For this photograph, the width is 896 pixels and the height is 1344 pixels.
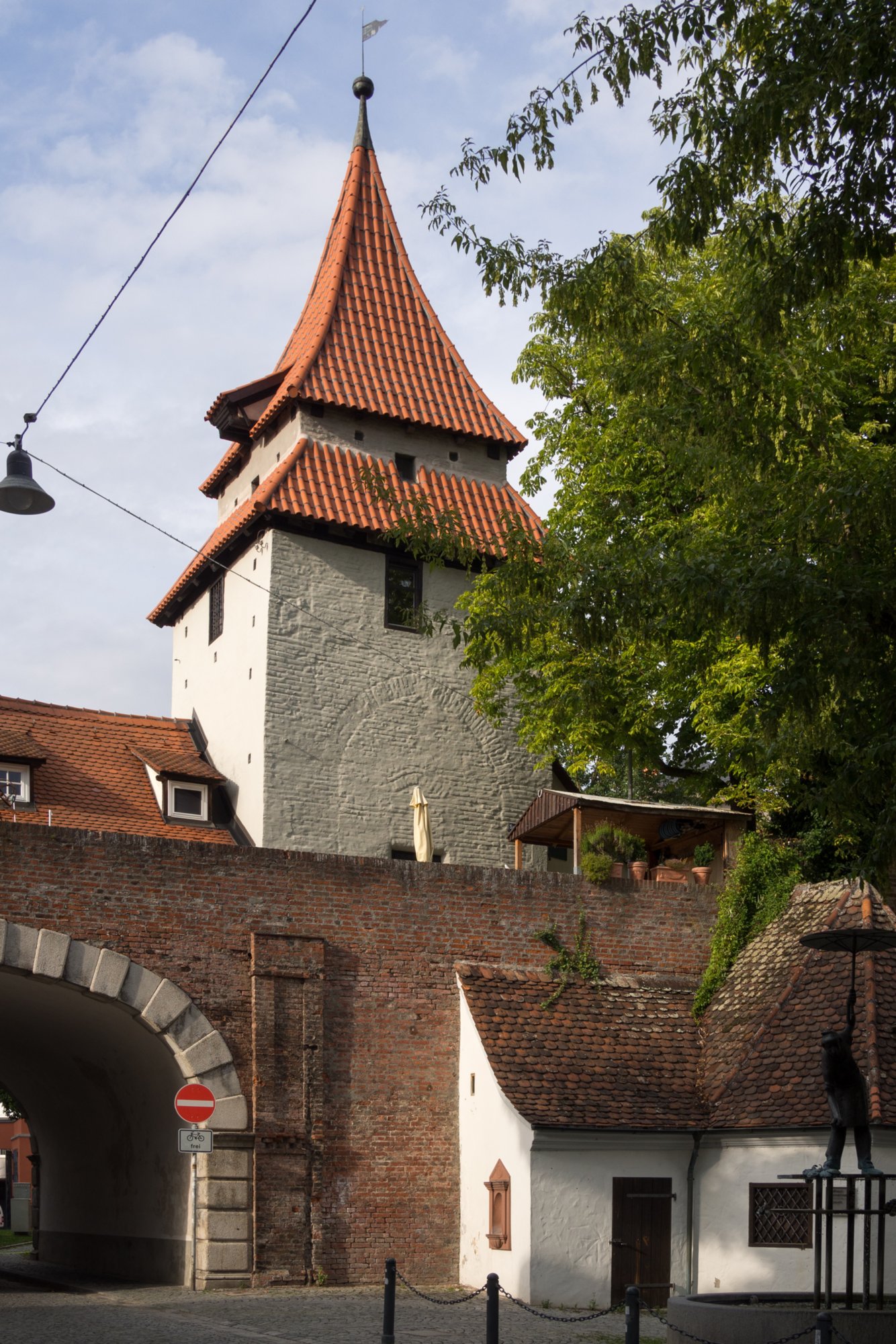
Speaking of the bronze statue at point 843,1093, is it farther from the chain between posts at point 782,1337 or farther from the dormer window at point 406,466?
the dormer window at point 406,466

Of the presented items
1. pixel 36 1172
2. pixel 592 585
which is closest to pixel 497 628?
pixel 592 585

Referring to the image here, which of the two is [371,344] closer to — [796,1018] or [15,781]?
[15,781]

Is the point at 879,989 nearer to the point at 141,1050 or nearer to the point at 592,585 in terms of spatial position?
the point at 592,585

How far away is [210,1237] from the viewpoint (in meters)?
17.6

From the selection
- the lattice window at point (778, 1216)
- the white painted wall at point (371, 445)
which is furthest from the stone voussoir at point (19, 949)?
the white painted wall at point (371, 445)

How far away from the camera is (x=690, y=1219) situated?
1838cm

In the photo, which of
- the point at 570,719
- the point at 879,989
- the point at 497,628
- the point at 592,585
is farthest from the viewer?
the point at 570,719

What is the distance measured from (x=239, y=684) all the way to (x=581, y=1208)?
10.7 meters

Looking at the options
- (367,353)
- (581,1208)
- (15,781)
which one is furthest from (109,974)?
(367,353)

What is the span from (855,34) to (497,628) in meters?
6.44

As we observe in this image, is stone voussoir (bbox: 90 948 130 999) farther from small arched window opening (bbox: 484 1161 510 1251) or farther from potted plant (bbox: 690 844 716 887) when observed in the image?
potted plant (bbox: 690 844 716 887)

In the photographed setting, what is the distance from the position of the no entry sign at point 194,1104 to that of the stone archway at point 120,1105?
1436 mm

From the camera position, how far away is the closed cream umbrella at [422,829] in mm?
23234

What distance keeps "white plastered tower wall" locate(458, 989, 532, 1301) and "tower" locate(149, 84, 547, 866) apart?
5.76 meters
